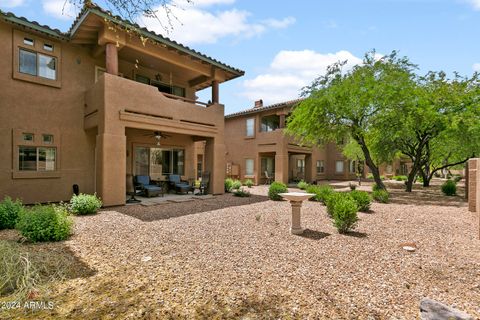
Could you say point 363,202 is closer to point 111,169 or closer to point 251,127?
point 111,169

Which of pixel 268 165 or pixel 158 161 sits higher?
pixel 158 161

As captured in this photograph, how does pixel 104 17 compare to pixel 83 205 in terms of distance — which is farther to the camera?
pixel 83 205

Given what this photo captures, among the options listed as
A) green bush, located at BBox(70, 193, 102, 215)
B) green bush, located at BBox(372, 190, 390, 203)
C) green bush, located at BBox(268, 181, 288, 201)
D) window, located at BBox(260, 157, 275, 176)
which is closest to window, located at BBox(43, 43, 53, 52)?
green bush, located at BBox(70, 193, 102, 215)

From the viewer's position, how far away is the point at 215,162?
14.1 meters

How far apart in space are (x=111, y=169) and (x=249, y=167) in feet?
52.1

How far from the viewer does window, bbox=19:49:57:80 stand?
33.4 feet

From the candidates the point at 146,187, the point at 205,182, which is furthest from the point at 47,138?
the point at 205,182

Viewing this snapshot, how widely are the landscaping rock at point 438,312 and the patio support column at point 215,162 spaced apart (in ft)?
38.1

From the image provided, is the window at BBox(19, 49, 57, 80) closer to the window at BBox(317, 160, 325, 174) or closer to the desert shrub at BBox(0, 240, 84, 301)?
the desert shrub at BBox(0, 240, 84, 301)

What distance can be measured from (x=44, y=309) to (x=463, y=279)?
20.4 feet

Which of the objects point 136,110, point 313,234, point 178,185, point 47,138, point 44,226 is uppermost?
point 136,110

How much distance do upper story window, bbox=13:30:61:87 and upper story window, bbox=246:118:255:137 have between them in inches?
629

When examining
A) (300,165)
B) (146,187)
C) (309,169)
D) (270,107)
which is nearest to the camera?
(146,187)

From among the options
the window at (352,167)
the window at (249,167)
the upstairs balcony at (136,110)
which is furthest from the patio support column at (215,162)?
the window at (352,167)
